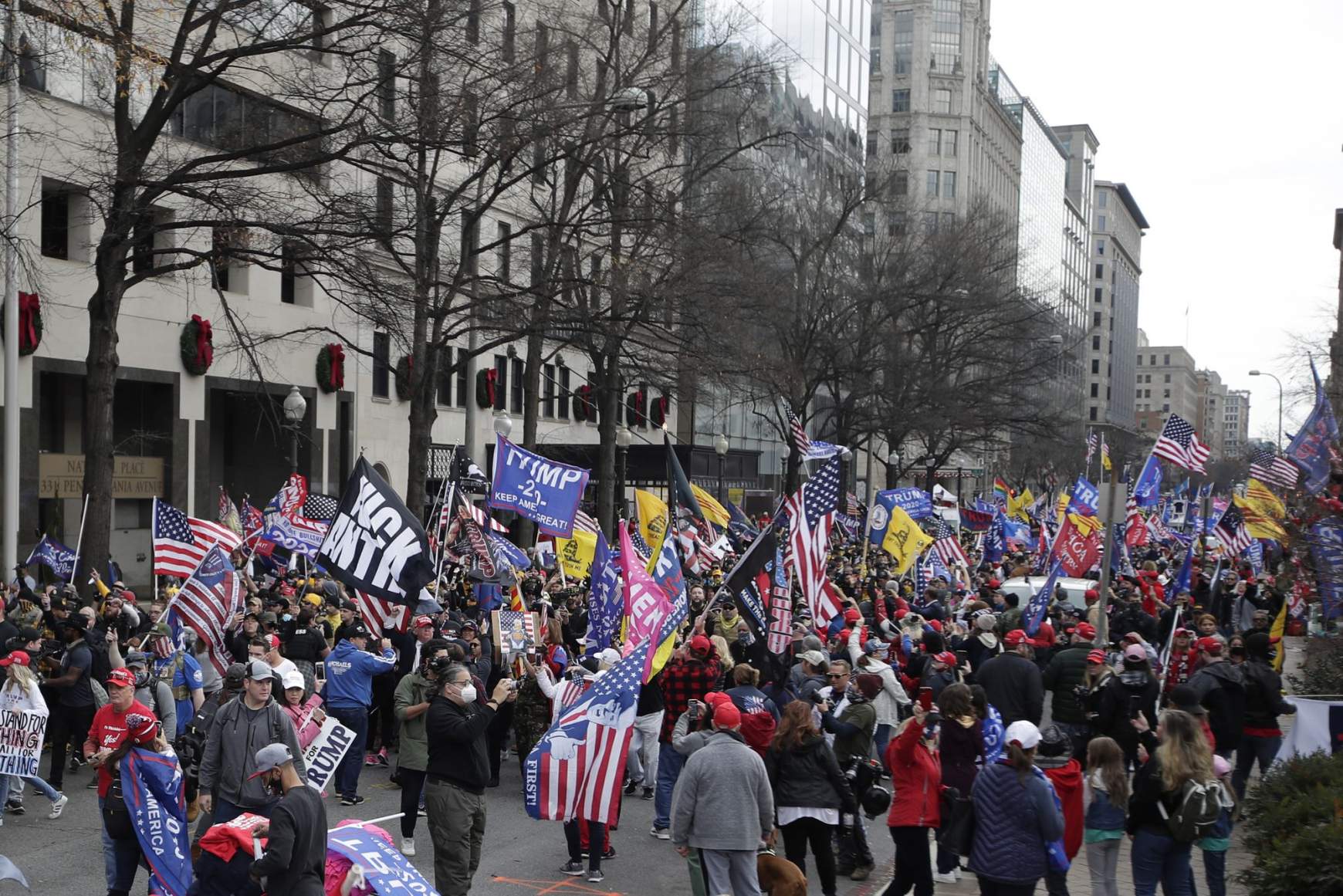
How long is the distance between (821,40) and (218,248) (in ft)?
159

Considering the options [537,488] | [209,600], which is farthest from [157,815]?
[537,488]

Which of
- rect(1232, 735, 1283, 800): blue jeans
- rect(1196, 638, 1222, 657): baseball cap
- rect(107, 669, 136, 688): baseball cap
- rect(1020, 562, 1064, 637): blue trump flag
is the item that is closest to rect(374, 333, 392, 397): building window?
rect(1020, 562, 1064, 637): blue trump flag

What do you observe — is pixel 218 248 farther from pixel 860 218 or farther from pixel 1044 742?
pixel 860 218

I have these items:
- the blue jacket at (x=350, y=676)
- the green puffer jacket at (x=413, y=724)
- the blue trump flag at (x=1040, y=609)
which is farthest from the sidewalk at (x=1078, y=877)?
the blue trump flag at (x=1040, y=609)

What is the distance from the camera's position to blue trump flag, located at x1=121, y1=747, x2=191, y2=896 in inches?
317

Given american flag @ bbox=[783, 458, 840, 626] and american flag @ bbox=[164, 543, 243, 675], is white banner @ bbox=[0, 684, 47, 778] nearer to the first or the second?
american flag @ bbox=[164, 543, 243, 675]

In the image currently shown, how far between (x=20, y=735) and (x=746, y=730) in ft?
18.1

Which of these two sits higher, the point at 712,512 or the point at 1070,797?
the point at 712,512

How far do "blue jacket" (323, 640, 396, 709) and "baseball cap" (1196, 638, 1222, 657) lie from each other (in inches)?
269

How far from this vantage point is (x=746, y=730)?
944 centimetres

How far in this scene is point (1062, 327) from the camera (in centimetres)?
5338

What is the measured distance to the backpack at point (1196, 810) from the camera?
25.0 ft

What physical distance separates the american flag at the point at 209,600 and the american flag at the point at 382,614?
1.24 meters

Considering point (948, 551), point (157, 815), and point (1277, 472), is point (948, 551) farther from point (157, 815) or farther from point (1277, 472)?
point (157, 815)
